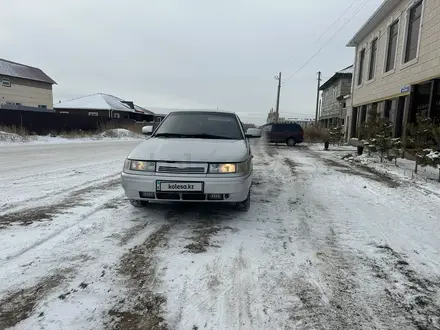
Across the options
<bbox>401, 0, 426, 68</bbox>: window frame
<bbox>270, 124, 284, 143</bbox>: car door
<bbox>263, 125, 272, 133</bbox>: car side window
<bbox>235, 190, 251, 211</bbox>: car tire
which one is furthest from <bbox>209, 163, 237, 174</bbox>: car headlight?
<bbox>263, 125, 272, 133</bbox>: car side window

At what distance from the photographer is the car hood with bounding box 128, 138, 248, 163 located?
4141mm

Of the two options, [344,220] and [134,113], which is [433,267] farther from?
[134,113]

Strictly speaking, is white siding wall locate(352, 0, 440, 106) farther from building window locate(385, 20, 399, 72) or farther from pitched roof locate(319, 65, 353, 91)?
pitched roof locate(319, 65, 353, 91)

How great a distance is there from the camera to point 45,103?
4000 cm

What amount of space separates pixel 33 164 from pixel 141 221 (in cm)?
692

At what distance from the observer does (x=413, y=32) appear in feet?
43.4

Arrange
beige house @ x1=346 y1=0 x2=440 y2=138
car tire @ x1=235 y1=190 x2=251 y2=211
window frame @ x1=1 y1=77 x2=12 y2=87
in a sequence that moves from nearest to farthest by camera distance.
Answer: car tire @ x1=235 y1=190 x2=251 y2=211, beige house @ x1=346 y1=0 x2=440 y2=138, window frame @ x1=1 y1=77 x2=12 y2=87

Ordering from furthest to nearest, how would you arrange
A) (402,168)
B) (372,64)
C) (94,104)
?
(94,104), (372,64), (402,168)

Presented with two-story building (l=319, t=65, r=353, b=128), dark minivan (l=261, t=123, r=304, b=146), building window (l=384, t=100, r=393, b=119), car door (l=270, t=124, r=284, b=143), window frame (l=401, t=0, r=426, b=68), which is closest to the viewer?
window frame (l=401, t=0, r=426, b=68)

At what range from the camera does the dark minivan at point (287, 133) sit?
22578 mm

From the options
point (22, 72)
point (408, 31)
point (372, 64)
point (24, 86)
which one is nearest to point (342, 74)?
point (372, 64)

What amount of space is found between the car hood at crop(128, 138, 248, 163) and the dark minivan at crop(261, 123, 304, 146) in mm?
18393

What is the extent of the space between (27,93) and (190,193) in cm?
4101

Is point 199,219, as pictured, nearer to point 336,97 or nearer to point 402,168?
point 402,168
